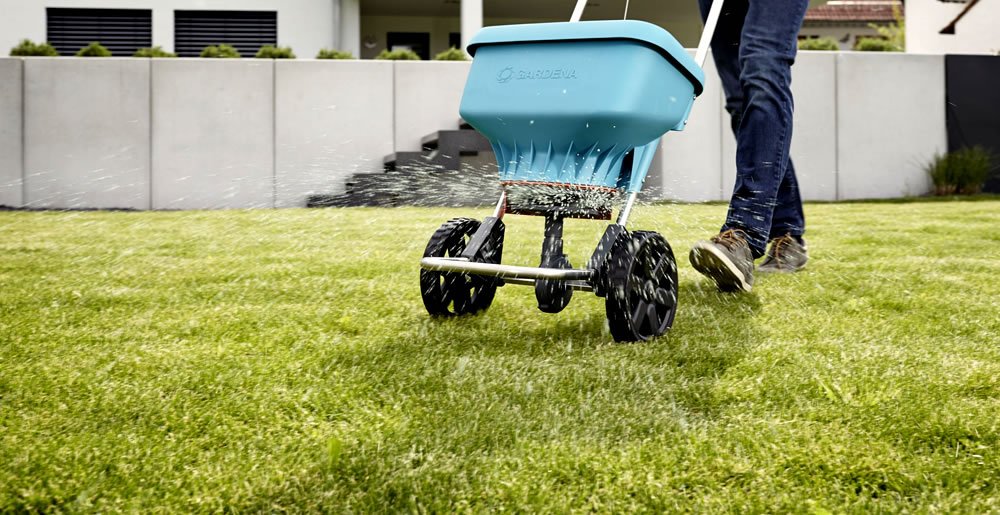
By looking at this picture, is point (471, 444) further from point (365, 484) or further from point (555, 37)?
point (555, 37)

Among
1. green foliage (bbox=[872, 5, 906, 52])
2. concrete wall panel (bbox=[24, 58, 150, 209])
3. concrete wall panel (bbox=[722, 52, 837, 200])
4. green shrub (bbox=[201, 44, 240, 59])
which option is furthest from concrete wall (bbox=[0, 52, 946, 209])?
green foliage (bbox=[872, 5, 906, 52])

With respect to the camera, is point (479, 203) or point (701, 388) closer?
point (701, 388)

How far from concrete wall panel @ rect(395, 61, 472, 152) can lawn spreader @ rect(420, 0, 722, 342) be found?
784 centimetres

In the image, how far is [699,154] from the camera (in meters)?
10.4

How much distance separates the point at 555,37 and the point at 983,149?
34.0 ft

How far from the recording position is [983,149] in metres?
10.6

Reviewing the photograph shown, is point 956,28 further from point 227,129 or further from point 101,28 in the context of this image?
point 101,28

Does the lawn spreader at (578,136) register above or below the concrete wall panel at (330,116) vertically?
below

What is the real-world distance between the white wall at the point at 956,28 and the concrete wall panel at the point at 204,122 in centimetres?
1278

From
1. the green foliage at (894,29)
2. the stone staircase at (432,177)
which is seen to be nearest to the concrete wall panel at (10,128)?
the stone staircase at (432,177)

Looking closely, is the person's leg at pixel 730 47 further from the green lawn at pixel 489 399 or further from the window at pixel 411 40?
the window at pixel 411 40

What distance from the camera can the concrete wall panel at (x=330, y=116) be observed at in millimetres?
9898

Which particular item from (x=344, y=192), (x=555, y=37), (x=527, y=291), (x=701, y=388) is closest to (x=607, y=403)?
(x=701, y=388)

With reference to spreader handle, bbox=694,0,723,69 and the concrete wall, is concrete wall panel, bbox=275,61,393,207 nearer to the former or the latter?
the concrete wall
